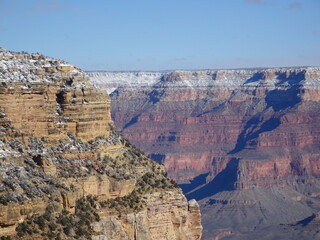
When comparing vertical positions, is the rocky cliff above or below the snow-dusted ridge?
below

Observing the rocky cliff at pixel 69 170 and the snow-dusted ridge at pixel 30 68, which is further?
the snow-dusted ridge at pixel 30 68

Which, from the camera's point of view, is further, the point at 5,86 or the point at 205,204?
the point at 205,204

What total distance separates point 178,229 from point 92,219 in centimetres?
629

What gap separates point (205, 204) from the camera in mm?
172875

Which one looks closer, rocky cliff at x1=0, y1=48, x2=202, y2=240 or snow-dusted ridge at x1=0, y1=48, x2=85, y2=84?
rocky cliff at x1=0, y1=48, x2=202, y2=240

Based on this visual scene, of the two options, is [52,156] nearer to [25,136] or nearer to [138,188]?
[25,136]

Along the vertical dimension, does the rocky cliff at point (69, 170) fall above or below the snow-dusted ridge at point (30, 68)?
below

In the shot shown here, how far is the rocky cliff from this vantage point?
35.8 m

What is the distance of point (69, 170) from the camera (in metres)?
40.3

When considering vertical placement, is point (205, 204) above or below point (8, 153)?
below

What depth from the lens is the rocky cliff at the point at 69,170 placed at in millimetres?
35812

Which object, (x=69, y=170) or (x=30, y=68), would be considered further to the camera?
(x=30, y=68)

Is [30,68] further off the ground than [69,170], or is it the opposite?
[30,68]

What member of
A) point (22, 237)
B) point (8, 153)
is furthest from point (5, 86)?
point (22, 237)
